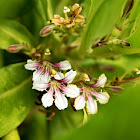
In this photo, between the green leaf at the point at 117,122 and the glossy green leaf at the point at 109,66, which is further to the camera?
the glossy green leaf at the point at 109,66

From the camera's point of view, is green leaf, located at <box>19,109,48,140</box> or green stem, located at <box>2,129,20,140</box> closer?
green stem, located at <box>2,129,20,140</box>

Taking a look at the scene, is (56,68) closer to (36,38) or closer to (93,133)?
(36,38)

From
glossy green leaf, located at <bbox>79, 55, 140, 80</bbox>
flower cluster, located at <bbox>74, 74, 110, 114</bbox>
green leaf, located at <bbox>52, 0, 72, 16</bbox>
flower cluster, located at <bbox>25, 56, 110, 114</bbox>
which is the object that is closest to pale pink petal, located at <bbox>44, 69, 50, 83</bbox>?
flower cluster, located at <bbox>25, 56, 110, 114</bbox>

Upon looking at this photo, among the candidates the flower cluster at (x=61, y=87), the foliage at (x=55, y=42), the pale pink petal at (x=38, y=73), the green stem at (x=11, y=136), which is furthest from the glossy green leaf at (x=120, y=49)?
the green stem at (x=11, y=136)

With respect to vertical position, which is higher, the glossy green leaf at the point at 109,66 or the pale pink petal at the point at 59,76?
the pale pink petal at the point at 59,76

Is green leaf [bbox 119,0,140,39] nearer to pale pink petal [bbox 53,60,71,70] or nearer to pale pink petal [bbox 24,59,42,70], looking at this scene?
pale pink petal [bbox 53,60,71,70]

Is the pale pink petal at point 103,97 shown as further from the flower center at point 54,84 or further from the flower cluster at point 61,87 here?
the flower center at point 54,84

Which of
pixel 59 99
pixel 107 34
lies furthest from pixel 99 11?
pixel 59 99
